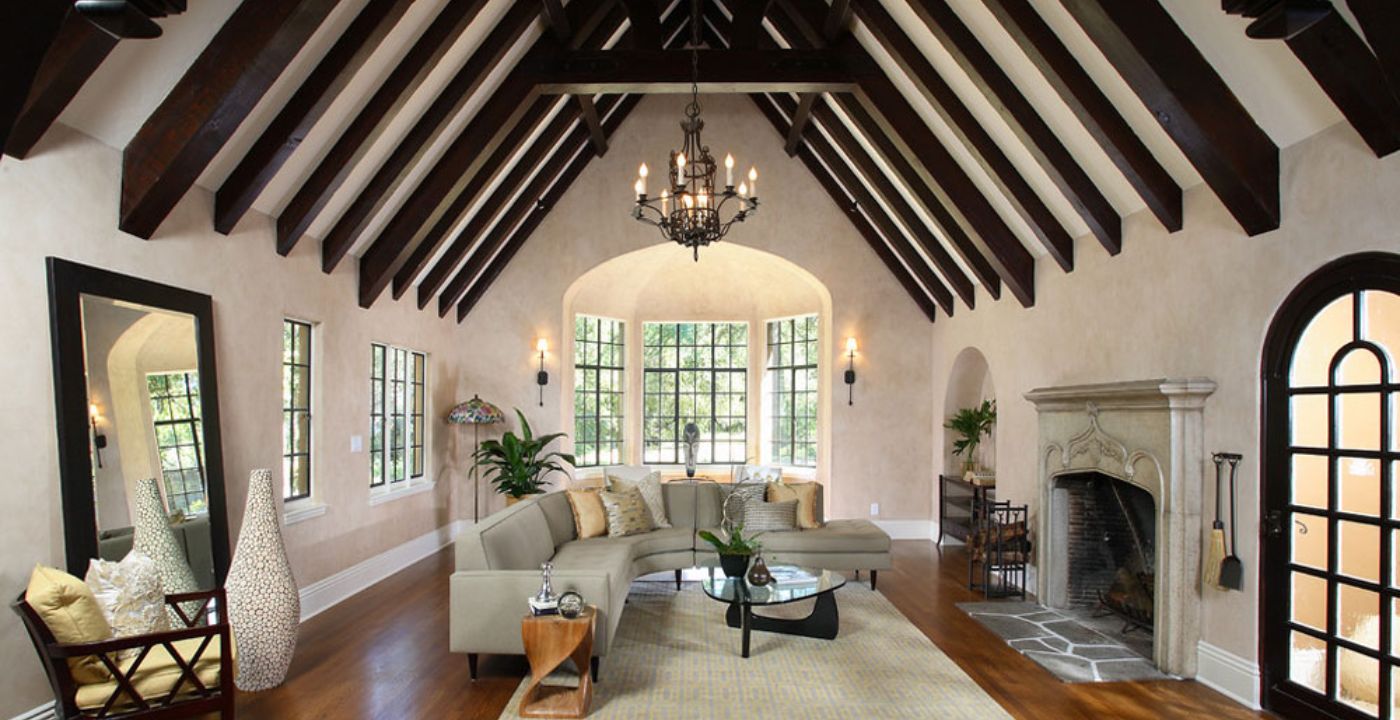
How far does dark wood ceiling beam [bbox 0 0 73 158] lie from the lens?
1.66 metres

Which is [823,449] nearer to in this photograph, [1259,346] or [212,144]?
[1259,346]

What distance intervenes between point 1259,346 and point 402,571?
666 centimetres

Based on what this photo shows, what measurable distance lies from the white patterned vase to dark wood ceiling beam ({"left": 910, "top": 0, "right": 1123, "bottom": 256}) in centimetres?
493

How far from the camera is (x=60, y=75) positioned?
3203 mm

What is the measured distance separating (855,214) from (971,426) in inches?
101

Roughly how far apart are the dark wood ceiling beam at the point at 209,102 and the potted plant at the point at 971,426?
22.1 ft

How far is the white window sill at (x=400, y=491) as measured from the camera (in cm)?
715

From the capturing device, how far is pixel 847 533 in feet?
22.0

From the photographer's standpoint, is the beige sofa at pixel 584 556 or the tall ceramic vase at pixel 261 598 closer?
the tall ceramic vase at pixel 261 598

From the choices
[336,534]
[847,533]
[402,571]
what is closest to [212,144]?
[336,534]

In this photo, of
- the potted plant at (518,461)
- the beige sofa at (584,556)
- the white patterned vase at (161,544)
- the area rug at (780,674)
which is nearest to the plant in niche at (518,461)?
the potted plant at (518,461)

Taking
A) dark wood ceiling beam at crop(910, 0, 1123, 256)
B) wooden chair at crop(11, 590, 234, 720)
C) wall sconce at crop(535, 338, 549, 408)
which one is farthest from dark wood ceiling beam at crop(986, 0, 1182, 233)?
wall sconce at crop(535, 338, 549, 408)

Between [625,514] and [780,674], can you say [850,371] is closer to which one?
[625,514]

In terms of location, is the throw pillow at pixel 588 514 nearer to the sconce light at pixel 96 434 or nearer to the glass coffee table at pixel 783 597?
the glass coffee table at pixel 783 597
